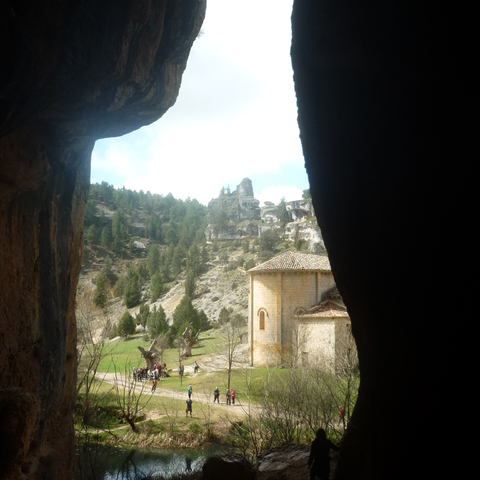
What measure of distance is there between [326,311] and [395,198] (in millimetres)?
22181

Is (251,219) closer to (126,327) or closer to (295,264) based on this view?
(126,327)

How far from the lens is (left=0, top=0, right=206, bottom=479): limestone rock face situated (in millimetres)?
5055

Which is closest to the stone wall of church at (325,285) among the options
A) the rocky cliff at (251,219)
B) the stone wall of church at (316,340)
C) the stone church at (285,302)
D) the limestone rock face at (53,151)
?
the stone church at (285,302)

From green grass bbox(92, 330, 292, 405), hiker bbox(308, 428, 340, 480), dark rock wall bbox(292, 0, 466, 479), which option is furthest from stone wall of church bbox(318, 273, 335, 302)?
dark rock wall bbox(292, 0, 466, 479)

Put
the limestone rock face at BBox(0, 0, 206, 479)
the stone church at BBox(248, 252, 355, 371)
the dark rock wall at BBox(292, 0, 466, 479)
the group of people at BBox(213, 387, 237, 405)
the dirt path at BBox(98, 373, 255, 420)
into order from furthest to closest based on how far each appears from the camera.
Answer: the stone church at BBox(248, 252, 355, 371) < the group of people at BBox(213, 387, 237, 405) < the dirt path at BBox(98, 373, 255, 420) < the limestone rock face at BBox(0, 0, 206, 479) < the dark rock wall at BBox(292, 0, 466, 479)

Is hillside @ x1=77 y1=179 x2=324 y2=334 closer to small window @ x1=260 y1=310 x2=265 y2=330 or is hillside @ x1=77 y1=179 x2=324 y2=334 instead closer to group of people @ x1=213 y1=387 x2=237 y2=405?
group of people @ x1=213 y1=387 x2=237 y2=405

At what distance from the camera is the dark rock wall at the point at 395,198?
139 inches

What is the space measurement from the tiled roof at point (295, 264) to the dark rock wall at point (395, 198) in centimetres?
2326

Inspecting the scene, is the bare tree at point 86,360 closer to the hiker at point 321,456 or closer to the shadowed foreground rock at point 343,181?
the shadowed foreground rock at point 343,181

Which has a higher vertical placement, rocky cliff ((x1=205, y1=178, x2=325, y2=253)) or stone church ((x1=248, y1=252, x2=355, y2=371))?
rocky cliff ((x1=205, y1=178, x2=325, y2=253))

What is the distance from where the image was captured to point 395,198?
4.10m

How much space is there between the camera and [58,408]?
7.25 metres

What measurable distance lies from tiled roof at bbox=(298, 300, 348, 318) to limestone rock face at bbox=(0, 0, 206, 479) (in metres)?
18.7

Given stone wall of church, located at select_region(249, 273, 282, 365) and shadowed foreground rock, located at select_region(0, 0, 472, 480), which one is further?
stone wall of church, located at select_region(249, 273, 282, 365)
